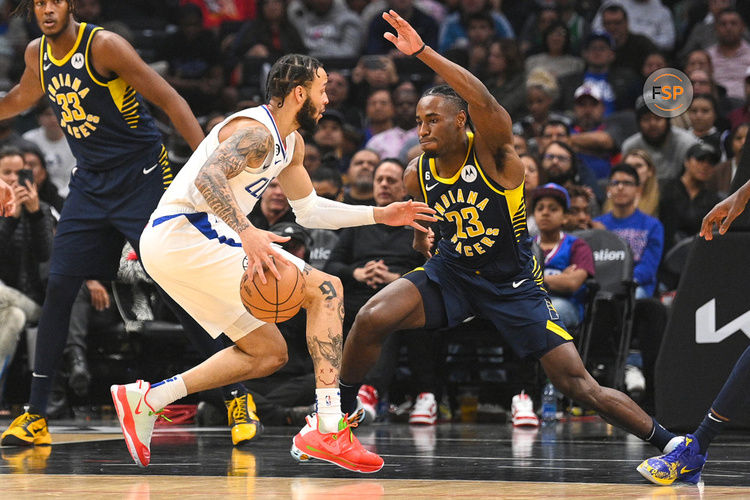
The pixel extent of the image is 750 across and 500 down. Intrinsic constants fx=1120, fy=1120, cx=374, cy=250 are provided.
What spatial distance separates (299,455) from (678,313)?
2.65 meters

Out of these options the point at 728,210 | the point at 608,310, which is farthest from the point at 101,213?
the point at 608,310

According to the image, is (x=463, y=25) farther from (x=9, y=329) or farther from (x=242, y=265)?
(x=242, y=265)

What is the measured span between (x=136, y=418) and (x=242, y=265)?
846mm

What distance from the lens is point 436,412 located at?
8.70m

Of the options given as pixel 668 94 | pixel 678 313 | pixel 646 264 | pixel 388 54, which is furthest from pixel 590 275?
pixel 388 54

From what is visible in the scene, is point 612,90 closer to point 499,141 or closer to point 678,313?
point 678,313

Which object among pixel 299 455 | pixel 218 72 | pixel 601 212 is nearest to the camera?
pixel 299 455

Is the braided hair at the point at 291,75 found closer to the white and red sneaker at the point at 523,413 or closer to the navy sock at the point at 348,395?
the navy sock at the point at 348,395

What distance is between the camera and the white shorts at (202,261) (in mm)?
5070

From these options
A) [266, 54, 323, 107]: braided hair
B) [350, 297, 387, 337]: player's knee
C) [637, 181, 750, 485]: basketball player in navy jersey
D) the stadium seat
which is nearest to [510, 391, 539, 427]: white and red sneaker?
the stadium seat

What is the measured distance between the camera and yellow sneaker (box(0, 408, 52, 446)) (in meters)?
6.19

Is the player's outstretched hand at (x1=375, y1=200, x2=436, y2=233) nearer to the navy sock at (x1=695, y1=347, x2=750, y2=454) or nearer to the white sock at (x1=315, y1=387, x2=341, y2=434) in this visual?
the white sock at (x1=315, y1=387, x2=341, y2=434)

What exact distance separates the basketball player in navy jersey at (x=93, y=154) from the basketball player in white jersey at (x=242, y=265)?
1.04 meters

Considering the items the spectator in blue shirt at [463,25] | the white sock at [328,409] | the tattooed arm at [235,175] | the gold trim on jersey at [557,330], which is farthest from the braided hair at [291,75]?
the spectator in blue shirt at [463,25]
